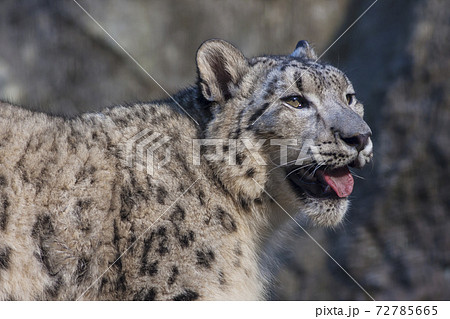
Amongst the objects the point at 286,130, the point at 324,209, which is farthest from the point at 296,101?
the point at 324,209

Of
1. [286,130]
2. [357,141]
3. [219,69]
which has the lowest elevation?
[357,141]

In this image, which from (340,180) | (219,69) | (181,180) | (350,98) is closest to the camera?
(181,180)

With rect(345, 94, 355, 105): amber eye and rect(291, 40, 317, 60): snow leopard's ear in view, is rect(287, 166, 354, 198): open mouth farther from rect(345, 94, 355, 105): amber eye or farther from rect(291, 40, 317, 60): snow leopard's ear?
rect(291, 40, 317, 60): snow leopard's ear

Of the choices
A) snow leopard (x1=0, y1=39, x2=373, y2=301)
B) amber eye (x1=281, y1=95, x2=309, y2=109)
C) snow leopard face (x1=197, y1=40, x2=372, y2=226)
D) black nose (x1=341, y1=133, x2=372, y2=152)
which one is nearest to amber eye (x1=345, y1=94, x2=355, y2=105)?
snow leopard (x1=0, y1=39, x2=373, y2=301)

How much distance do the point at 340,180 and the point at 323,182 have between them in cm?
11

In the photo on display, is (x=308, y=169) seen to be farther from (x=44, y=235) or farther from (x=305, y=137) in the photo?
(x=44, y=235)

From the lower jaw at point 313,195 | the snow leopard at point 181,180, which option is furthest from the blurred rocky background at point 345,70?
the lower jaw at point 313,195

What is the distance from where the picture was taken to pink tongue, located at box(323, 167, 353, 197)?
13.9ft

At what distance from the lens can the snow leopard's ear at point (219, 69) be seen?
170 inches

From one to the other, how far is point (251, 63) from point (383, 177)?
414 cm

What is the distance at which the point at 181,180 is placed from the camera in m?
3.99

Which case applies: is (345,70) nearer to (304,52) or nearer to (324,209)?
(304,52)

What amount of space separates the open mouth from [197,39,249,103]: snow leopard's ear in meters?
0.71

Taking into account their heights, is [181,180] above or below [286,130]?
below
